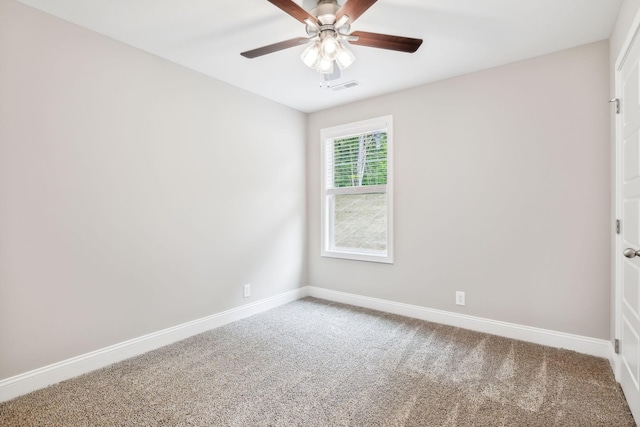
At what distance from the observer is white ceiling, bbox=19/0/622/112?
2023mm

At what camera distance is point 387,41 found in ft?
6.42

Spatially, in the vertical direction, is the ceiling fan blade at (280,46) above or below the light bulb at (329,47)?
above

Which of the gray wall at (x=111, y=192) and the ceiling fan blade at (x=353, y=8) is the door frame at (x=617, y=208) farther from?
the gray wall at (x=111, y=192)

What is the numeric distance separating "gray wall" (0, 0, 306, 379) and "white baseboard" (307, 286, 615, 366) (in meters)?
1.22

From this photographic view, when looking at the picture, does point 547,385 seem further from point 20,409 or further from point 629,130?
point 20,409

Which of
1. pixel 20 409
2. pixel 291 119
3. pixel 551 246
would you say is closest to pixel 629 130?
pixel 551 246

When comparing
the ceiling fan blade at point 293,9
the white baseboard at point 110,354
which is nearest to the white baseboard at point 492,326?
the white baseboard at point 110,354

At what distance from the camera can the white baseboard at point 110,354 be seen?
1.98m

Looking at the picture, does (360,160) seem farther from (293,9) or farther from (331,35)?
(293,9)

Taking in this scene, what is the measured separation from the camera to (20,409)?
1836 millimetres

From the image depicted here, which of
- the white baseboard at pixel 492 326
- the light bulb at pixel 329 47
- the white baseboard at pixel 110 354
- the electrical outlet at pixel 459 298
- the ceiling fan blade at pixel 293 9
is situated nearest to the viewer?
the ceiling fan blade at pixel 293 9

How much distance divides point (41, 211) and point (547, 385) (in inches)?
135

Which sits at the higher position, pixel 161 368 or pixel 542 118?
pixel 542 118

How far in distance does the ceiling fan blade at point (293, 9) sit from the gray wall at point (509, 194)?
1.88 m
